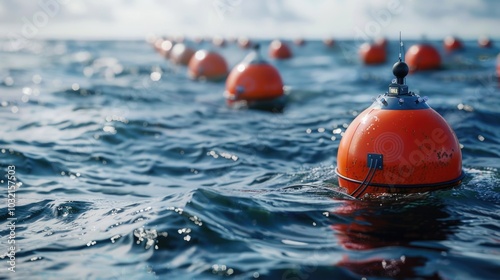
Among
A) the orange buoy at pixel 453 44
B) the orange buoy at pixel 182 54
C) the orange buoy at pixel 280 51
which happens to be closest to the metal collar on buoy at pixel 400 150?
the orange buoy at pixel 182 54

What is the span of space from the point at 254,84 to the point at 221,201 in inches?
386

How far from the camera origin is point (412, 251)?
21.0 feet

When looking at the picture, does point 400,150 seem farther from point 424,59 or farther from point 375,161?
point 424,59

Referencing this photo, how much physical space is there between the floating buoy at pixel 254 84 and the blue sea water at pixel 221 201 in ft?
1.69

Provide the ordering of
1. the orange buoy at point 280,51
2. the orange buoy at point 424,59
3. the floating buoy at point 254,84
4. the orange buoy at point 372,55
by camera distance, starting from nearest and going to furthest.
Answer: the floating buoy at point 254,84 → the orange buoy at point 424,59 → the orange buoy at point 372,55 → the orange buoy at point 280,51

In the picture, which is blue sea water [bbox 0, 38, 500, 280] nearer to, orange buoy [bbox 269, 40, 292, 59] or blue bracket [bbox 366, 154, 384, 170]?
blue bracket [bbox 366, 154, 384, 170]

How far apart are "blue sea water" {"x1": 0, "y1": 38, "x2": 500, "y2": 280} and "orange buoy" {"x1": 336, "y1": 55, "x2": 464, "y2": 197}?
0.89 ft

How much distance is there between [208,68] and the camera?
25.0 metres

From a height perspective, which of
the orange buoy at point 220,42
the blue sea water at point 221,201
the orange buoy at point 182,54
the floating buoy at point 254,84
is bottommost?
the blue sea water at point 221,201

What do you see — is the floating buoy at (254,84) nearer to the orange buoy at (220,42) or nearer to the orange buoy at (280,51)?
the orange buoy at (280,51)

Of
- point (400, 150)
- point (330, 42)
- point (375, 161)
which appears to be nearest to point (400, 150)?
point (400, 150)

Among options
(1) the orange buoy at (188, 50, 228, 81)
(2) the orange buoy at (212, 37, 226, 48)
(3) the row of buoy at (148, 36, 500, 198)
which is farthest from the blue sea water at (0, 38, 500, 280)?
(2) the orange buoy at (212, 37, 226, 48)

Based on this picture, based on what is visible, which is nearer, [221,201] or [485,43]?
[221,201]

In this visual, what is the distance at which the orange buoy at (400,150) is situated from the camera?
7.58 meters
